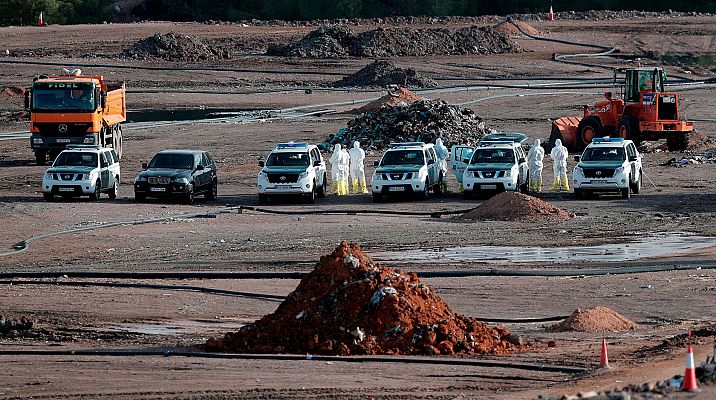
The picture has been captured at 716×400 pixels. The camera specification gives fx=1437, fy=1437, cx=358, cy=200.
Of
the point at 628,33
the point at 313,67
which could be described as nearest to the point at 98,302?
the point at 313,67

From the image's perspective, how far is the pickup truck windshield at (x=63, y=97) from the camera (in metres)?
44.5

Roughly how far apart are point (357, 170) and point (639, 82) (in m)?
12.3

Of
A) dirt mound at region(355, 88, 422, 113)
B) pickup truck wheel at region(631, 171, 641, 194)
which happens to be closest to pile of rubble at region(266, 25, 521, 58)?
dirt mound at region(355, 88, 422, 113)

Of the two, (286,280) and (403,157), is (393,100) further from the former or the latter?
(286,280)

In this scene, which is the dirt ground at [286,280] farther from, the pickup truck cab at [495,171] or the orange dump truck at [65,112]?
the orange dump truck at [65,112]

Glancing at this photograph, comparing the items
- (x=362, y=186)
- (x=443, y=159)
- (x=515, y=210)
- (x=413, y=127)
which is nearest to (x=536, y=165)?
(x=443, y=159)

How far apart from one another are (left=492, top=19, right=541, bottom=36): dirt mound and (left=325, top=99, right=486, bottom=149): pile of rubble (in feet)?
129

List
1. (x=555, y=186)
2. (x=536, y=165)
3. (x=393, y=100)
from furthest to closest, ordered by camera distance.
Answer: (x=393, y=100) → (x=555, y=186) → (x=536, y=165)

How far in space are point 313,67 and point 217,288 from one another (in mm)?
57373

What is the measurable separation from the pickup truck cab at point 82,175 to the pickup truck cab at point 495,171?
937 centimetres

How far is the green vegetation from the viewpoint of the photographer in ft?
344

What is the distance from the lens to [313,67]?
80.2 m

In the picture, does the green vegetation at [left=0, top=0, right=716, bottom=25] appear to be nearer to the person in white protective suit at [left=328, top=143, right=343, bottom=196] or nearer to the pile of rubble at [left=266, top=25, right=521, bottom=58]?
the pile of rubble at [left=266, top=25, right=521, bottom=58]

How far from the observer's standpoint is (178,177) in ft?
120
